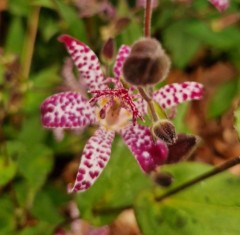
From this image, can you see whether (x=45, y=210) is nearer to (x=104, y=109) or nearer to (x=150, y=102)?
(x=104, y=109)

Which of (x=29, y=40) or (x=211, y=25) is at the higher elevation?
(x=211, y=25)

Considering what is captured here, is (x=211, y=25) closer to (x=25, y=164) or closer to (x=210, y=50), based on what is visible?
(x=210, y=50)

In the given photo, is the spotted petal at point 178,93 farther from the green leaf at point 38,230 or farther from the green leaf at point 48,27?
the green leaf at point 48,27

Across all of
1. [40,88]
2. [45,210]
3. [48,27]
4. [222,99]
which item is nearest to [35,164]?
[45,210]

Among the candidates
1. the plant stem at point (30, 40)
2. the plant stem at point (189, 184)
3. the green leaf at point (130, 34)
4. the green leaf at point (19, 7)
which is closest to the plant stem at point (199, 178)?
the plant stem at point (189, 184)

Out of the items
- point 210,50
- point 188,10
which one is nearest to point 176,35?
A: point 188,10

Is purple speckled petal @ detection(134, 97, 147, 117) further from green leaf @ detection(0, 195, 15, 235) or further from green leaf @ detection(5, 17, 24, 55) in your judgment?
green leaf @ detection(5, 17, 24, 55)

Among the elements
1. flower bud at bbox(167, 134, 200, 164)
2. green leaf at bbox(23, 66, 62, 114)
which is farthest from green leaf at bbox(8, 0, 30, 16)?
flower bud at bbox(167, 134, 200, 164)
